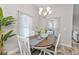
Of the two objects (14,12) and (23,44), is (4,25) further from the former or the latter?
(23,44)

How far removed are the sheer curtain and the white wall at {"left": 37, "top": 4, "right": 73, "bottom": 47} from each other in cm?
32

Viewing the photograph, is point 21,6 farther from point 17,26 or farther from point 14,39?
point 14,39

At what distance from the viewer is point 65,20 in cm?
182

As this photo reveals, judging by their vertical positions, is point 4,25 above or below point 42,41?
above

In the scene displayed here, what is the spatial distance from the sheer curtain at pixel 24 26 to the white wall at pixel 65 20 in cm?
32

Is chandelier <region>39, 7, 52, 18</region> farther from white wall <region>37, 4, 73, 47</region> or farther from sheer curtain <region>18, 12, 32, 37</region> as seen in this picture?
sheer curtain <region>18, 12, 32, 37</region>

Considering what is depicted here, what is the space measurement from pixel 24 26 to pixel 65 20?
0.54m

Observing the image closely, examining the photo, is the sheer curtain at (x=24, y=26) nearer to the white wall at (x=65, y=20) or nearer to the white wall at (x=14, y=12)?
the white wall at (x=14, y=12)

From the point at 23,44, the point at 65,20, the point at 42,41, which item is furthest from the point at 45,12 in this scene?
the point at 23,44

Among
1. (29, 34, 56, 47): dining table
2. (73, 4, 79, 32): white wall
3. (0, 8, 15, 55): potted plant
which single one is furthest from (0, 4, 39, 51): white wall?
(73, 4, 79, 32): white wall

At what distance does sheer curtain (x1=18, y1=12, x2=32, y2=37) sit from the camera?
72.3 inches

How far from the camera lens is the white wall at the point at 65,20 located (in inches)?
71.6

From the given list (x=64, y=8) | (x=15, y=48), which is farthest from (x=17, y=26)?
(x=64, y=8)

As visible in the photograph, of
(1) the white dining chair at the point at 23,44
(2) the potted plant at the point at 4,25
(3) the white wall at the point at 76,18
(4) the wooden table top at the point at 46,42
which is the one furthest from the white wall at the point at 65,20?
(2) the potted plant at the point at 4,25
